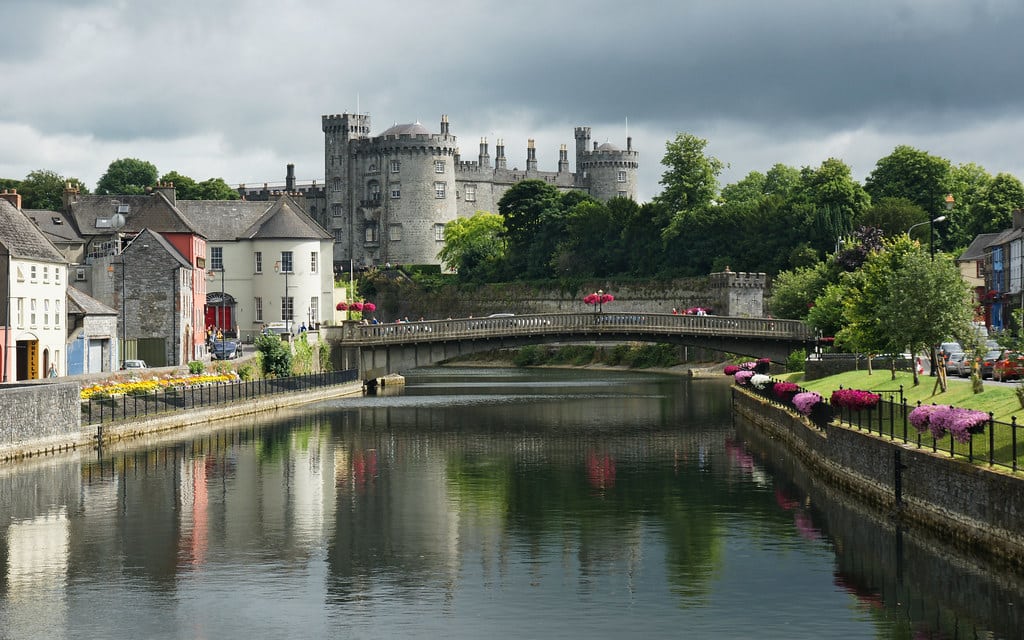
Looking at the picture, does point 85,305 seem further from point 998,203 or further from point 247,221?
point 998,203

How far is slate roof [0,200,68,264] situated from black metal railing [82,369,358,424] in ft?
34.8

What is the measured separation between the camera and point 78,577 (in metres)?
30.1

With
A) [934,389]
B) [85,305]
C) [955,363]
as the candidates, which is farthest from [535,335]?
[934,389]

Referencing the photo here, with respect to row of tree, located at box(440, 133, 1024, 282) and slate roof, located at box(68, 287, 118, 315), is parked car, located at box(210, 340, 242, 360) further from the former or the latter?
row of tree, located at box(440, 133, 1024, 282)

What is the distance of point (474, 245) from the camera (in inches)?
6486

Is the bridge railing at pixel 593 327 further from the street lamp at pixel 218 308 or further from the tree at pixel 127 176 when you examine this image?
the tree at pixel 127 176

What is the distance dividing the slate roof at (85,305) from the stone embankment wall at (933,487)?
4148 cm

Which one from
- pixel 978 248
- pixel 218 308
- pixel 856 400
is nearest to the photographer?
pixel 856 400

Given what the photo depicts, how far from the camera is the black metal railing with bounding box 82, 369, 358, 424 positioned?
5400 centimetres

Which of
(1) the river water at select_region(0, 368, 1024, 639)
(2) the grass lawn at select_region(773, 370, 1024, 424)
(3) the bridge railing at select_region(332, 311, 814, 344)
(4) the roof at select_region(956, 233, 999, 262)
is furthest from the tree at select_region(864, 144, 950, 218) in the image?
(1) the river water at select_region(0, 368, 1024, 639)

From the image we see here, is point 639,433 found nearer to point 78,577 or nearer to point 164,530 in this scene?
point 164,530

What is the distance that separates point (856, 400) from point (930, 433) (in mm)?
7196

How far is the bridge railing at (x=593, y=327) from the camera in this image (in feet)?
291

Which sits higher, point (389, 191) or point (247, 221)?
point (389, 191)
